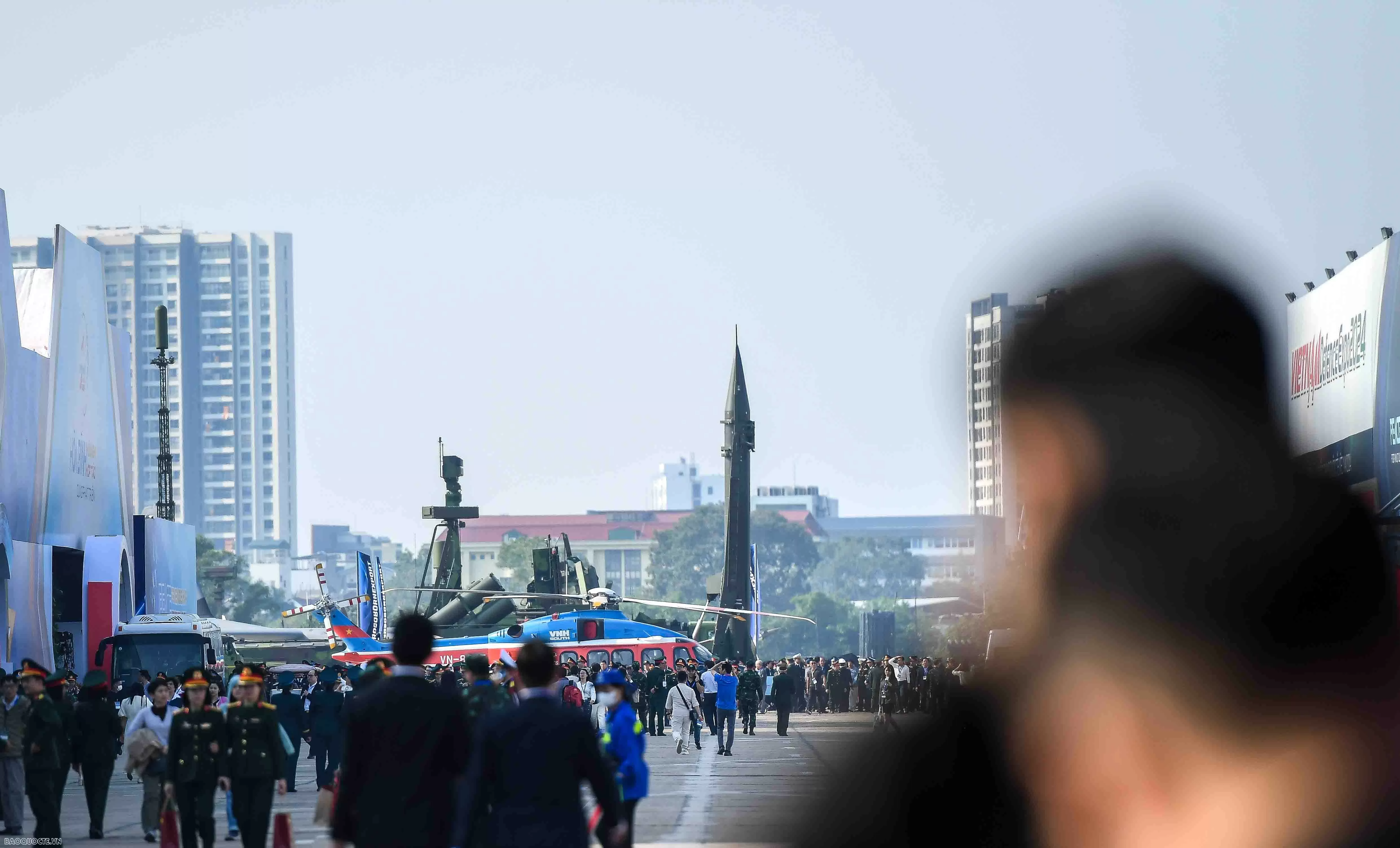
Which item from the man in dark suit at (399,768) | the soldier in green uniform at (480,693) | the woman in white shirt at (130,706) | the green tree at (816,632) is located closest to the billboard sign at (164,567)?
the woman in white shirt at (130,706)

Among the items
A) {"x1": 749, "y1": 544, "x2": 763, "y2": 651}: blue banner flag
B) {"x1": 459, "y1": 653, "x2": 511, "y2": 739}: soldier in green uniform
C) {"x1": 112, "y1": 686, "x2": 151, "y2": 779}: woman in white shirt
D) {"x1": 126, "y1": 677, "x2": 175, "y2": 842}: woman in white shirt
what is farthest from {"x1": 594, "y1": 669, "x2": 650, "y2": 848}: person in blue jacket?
{"x1": 749, "y1": 544, "x2": 763, "y2": 651}: blue banner flag

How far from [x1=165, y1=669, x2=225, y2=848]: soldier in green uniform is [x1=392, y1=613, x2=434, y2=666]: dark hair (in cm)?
544

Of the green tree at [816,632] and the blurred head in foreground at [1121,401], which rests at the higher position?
the blurred head in foreground at [1121,401]

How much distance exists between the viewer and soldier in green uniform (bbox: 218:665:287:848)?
14203 mm

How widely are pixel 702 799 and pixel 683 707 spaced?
9.07 m

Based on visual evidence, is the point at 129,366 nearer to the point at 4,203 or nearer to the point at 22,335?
the point at 22,335

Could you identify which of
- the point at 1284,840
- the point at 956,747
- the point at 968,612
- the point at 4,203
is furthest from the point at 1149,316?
the point at 968,612

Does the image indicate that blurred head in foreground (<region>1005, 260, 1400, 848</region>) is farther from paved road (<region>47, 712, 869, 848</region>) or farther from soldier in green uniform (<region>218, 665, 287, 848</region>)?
soldier in green uniform (<region>218, 665, 287, 848</region>)

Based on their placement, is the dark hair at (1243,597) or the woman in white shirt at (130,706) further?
the woman in white shirt at (130,706)

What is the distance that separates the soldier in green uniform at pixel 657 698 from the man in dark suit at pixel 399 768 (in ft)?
99.9

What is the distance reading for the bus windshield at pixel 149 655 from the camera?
36094mm

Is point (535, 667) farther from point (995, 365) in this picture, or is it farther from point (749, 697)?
point (749, 697)

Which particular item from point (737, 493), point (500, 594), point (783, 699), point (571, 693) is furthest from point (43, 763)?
point (737, 493)

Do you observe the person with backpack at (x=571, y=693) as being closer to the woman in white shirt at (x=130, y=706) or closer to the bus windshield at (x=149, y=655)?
the woman in white shirt at (x=130, y=706)
